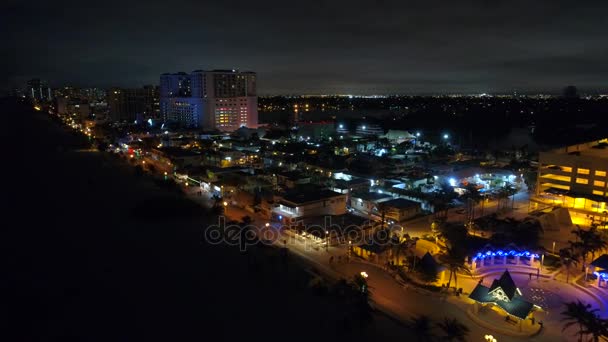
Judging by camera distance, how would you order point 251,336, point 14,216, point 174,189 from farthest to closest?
point 174,189 < point 14,216 < point 251,336

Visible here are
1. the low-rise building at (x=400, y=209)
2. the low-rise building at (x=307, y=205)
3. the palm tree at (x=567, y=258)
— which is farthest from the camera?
the low-rise building at (x=400, y=209)

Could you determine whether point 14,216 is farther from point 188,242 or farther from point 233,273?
point 233,273

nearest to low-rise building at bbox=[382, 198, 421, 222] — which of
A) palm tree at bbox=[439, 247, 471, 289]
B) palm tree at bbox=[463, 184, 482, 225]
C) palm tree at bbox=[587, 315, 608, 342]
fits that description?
palm tree at bbox=[463, 184, 482, 225]

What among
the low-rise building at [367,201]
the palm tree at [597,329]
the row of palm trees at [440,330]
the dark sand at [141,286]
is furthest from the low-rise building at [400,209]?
the palm tree at [597,329]

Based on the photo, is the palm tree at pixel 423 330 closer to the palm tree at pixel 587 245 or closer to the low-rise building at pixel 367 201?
the palm tree at pixel 587 245

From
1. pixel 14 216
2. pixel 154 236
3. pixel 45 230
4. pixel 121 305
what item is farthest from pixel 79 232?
pixel 121 305

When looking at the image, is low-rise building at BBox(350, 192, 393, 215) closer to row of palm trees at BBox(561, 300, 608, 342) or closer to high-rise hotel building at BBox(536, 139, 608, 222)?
high-rise hotel building at BBox(536, 139, 608, 222)

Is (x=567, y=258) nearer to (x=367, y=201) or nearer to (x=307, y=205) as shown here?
(x=367, y=201)
